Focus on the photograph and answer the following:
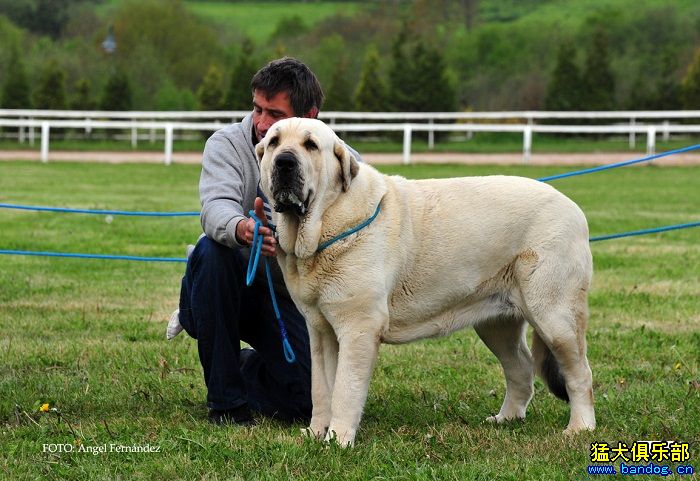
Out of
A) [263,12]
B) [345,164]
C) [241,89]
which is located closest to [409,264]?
[345,164]

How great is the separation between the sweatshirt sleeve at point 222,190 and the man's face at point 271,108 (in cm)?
21

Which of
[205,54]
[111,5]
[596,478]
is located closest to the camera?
[596,478]

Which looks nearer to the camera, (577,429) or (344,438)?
(344,438)

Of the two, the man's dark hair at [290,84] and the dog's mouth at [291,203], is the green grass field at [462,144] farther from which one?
the dog's mouth at [291,203]

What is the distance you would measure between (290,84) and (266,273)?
→ 2.90 feet

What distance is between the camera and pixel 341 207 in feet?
14.9

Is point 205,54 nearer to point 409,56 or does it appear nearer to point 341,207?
point 409,56

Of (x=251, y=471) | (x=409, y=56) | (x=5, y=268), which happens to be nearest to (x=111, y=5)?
(x=409, y=56)

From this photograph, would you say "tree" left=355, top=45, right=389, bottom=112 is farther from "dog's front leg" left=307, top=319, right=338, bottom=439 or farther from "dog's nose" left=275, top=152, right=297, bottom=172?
"dog's nose" left=275, top=152, right=297, bottom=172

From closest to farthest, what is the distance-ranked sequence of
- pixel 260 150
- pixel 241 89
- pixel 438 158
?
pixel 260 150, pixel 438 158, pixel 241 89

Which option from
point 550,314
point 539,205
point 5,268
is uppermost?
point 539,205

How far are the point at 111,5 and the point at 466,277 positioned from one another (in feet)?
343

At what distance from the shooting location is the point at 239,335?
17.2 feet

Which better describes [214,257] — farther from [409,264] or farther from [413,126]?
[413,126]
